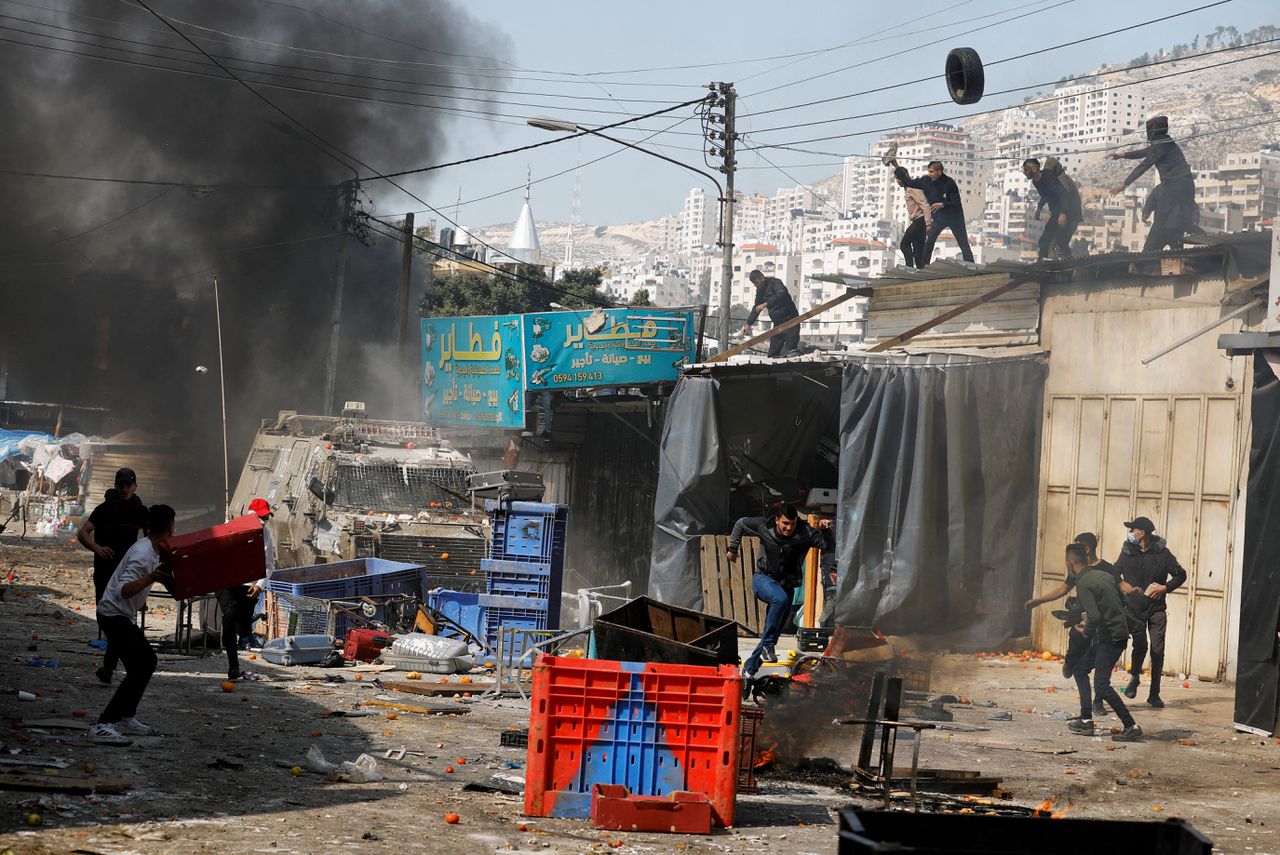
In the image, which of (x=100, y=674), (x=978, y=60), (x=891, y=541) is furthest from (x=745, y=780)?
(x=978, y=60)

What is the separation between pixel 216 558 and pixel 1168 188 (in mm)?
11034

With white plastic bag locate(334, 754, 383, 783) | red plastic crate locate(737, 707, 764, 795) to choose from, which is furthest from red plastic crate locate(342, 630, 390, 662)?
red plastic crate locate(737, 707, 764, 795)

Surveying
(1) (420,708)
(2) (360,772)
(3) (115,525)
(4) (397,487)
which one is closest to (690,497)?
(4) (397,487)

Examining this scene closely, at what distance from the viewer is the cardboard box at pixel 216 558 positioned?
939 centimetres

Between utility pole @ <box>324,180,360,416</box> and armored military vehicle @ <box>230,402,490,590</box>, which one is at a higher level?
utility pole @ <box>324,180,360,416</box>

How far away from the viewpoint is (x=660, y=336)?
19.7 meters

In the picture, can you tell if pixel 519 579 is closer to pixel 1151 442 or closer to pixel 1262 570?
pixel 1262 570

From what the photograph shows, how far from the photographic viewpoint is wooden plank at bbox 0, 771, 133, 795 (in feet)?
21.2

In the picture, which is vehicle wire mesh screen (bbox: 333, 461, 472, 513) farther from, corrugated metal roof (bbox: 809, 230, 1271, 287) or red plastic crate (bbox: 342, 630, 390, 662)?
corrugated metal roof (bbox: 809, 230, 1271, 287)

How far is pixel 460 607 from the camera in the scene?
14.6m

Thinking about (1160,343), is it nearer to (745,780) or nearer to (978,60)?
(978,60)

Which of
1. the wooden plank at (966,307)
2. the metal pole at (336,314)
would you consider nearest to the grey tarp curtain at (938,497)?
the wooden plank at (966,307)

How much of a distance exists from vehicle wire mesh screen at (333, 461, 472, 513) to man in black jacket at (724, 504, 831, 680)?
6.37 metres

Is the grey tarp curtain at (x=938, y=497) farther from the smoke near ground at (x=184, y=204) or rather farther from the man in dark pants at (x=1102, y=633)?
the smoke near ground at (x=184, y=204)
